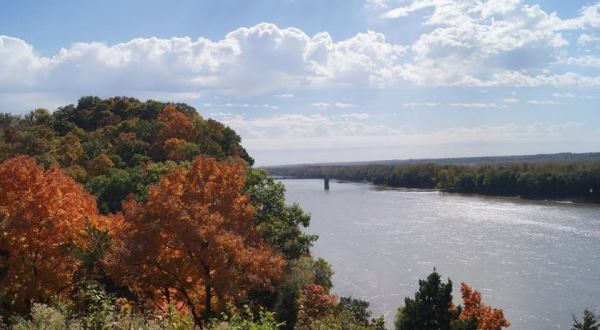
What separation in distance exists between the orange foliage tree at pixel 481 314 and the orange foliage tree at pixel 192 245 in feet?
32.6

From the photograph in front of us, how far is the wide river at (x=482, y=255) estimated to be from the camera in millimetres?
30047

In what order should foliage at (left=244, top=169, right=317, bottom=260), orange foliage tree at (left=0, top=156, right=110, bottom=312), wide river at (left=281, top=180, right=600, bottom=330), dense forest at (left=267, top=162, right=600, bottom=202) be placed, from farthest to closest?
dense forest at (left=267, top=162, right=600, bottom=202) → wide river at (left=281, top=180, right=600, bottom=330) → foliage at (left=244, top=169, right=317, bottom=260) → orange foliage tree at (left=0, top=156, right=110, bottom=312)

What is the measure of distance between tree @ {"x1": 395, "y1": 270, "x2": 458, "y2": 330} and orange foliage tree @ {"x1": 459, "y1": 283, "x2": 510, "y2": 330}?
3.87ft

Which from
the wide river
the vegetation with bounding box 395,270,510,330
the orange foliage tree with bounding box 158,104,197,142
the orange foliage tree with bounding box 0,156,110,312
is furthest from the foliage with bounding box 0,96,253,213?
the vegetation with bounding box 395,270,510,330

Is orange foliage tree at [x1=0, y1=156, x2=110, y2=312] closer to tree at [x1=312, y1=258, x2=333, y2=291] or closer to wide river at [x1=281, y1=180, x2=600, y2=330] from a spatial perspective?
tree at [x1=312, y1=258, x2=333, y2=291]

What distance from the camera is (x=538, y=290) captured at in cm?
3156

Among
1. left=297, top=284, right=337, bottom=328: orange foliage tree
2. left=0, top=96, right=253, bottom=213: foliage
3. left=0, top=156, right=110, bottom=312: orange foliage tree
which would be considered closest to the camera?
left=0, top=156, right=110, bottom=312: orange foliage tree

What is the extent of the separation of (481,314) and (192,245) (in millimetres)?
13428

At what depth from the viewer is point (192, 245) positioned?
15219 mm

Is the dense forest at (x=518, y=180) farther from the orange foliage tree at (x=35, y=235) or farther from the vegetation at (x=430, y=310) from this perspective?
the orange foliage tree at (x=35, y=235)

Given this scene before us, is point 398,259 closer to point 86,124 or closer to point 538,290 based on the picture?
point 538,290

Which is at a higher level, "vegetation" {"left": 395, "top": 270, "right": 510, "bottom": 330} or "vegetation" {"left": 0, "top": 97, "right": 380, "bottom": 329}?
"vegetation" {"left": 0, "top": 97, "right": 380, "bottom": 329}

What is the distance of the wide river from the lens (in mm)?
30047

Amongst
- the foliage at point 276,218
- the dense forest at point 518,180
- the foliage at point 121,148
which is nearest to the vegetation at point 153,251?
the foliage at point 276,218
